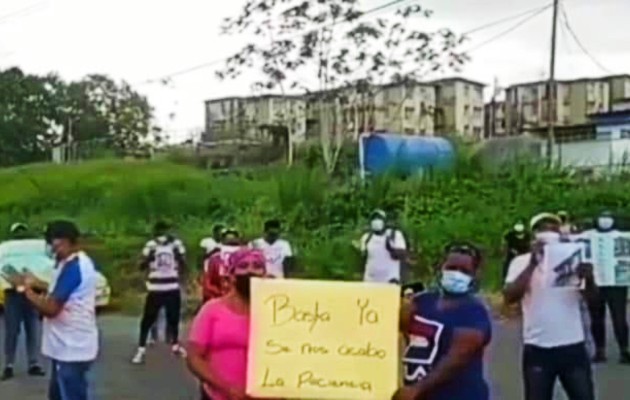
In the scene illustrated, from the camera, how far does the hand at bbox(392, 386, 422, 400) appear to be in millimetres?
5504

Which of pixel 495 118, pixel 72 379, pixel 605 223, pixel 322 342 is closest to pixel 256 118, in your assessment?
pixel 495 118

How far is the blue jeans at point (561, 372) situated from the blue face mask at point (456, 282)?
1985 millimetres

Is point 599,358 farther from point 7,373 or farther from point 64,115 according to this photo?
point 64,115

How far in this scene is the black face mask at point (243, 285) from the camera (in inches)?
219

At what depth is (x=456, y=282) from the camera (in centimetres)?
Answer: 581

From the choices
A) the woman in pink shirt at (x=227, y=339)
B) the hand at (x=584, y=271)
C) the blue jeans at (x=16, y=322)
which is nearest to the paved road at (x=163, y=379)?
the blue jeans at (x=16, y=322)

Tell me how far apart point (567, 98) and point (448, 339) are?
2752 inches

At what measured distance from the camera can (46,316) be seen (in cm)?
795

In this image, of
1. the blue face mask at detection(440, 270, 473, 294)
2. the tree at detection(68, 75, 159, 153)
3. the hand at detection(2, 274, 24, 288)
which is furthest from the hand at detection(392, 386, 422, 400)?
the tree at detection(68, 75, 159, 153)

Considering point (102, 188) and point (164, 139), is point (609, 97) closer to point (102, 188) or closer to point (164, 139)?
point (164, 139)

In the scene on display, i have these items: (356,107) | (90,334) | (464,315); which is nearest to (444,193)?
(356,107)

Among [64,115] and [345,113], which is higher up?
[64,115]

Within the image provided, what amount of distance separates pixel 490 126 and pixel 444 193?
3808 centimetres

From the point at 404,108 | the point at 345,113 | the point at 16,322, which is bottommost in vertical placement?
the point at 16,322
